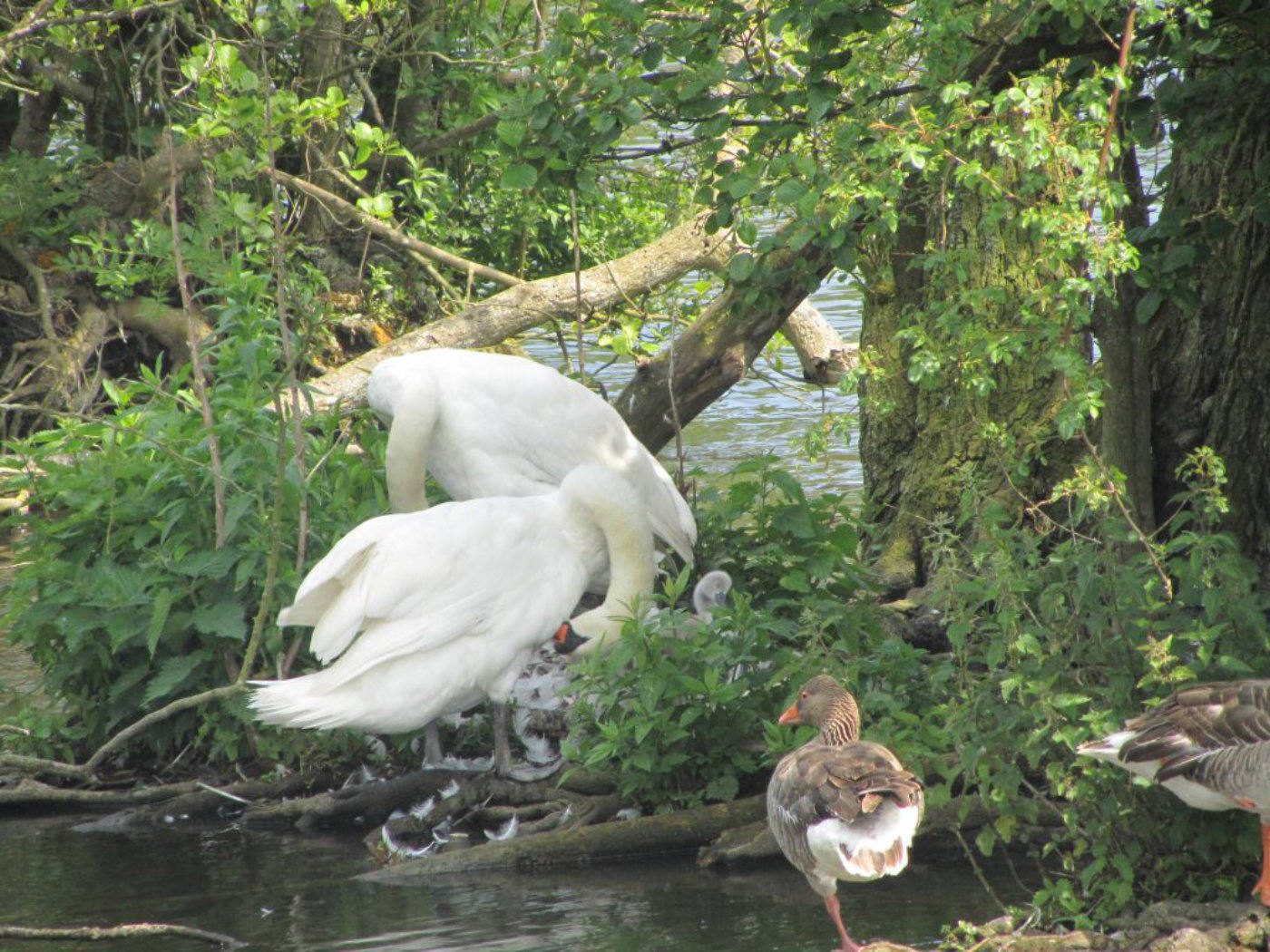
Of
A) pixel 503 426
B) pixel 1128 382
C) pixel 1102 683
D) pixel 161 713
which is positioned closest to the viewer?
pixel 1102 683

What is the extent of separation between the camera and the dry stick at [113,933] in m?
4.96

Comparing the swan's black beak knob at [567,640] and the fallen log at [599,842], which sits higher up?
the swan's black beak knob at [567,640]

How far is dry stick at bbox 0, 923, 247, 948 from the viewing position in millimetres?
4961

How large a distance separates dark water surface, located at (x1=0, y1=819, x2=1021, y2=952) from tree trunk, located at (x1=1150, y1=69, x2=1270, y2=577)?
5.91ft

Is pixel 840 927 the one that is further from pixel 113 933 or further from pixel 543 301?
pixel 543 301

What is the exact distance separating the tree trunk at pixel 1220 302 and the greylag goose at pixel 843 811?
1.81 m

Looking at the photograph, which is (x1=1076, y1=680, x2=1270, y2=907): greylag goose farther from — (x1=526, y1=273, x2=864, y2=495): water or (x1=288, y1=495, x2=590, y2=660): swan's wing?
(x1=526, y1=273, x2=864, y2=495): water

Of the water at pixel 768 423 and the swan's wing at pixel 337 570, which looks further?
the water at pixel 768 423

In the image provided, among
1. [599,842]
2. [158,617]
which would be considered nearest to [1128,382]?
[599,842]

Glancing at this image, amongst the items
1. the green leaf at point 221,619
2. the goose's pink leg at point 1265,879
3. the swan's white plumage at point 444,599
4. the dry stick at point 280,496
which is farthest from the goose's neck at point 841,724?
→ the green leaf at point 221,619

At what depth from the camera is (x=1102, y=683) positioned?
4734 millimetres

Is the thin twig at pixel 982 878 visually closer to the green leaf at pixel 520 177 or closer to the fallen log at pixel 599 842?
the fallen log at pixel 599 842

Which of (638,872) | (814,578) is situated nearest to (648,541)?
(814,578)

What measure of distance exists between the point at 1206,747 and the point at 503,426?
419cm
